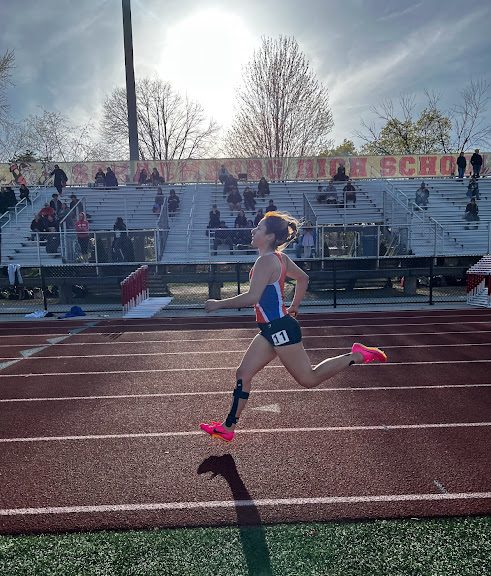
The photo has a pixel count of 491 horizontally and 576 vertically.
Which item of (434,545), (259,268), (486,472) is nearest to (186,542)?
(434,545)

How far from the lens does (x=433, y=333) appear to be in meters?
10.9

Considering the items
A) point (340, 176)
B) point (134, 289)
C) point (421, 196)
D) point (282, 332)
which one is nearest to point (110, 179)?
point (134, 289)

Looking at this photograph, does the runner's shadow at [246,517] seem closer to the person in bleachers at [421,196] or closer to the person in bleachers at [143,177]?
the person in bleachers at [421,196]

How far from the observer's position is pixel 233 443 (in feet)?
16.5

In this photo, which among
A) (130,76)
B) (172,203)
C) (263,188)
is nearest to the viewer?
(172,203)

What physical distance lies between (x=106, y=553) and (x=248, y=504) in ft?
3.72

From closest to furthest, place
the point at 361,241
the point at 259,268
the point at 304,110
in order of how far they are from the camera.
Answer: the point at 259,268, the point at 361,241, the point at 304,110

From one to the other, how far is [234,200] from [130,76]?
41.6 ft

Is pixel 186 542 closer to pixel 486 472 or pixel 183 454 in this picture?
pixel 183 454

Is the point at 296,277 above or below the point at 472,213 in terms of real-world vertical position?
below

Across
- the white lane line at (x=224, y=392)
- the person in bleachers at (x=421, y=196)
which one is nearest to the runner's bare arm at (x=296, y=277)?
Answer: the white lane line at (x=224, y=392)

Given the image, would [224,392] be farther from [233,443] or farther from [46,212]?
[46,212]

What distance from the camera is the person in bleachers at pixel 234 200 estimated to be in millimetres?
22016

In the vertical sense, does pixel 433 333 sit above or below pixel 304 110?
below
